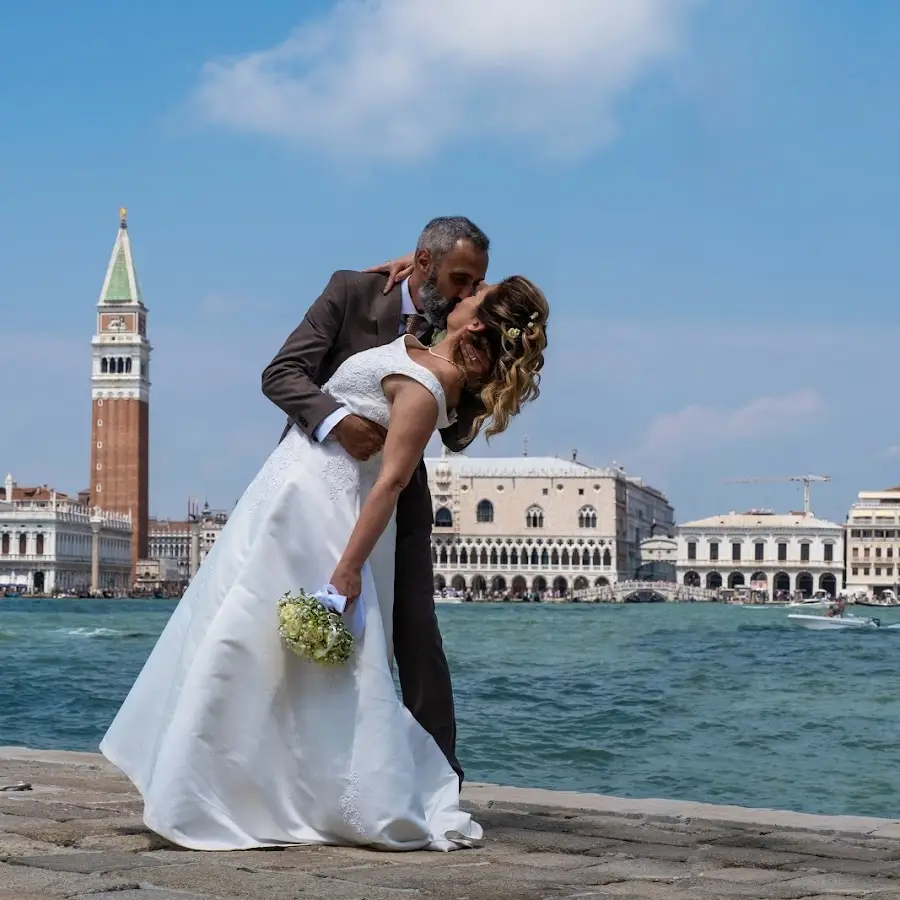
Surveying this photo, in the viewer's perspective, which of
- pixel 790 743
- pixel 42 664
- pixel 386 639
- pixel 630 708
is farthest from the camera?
pixel 42 664

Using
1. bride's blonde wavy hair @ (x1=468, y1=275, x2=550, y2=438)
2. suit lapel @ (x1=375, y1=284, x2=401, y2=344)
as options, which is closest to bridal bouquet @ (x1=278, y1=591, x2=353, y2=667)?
bride's blonde wavy hair @ (x1=468, y1=275, x2=550, y2=438)

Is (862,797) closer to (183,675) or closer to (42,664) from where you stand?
(183,675)

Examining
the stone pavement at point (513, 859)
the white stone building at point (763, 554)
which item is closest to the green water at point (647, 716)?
the stone pavement at point (513, 859)

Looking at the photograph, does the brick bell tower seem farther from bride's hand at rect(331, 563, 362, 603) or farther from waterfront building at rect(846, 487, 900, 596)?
bride's hand at rect(331, 563, 362, 603)

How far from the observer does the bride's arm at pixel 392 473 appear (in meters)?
3.28

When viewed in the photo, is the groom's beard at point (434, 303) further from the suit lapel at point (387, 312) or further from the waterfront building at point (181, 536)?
the waterfront building at point (181, 536)

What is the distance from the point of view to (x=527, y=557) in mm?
86250

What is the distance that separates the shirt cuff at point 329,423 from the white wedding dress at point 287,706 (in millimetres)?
31

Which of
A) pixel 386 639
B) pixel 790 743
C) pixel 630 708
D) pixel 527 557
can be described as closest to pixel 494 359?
pixel 386 639

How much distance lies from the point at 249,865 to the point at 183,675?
→ 1.63 feet

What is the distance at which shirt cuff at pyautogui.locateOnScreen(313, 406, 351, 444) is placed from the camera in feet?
11.1

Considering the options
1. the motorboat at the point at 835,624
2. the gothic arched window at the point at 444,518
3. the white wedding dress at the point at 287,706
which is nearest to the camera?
the white wedding dress at the point at 287,706

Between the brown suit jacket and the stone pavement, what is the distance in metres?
0.73

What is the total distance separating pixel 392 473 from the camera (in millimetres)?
3287
